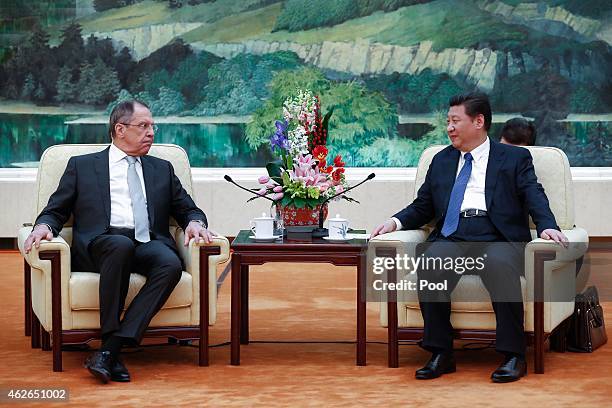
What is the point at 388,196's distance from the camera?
9859 mm

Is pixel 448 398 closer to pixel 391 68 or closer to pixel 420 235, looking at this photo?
pixel 420 235

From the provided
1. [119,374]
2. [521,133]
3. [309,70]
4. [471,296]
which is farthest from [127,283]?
[309,70]

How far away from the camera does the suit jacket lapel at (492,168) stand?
17.3 feet

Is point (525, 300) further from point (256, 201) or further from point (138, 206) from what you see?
point (256, 201)

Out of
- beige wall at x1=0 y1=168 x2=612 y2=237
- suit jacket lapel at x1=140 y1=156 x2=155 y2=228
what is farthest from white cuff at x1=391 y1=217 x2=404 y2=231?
beige wall at x1=0 y1=168 x2=612 y2=237

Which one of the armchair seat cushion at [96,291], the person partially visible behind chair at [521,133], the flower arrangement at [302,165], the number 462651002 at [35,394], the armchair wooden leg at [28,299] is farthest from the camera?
the person partially visible behind chair at [521,133]

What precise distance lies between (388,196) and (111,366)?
530 cm

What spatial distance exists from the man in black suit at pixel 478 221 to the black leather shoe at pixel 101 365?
133cm

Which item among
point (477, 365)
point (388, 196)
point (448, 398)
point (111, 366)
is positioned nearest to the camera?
point (448, 398)

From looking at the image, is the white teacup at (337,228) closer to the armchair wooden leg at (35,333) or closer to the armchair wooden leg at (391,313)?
the armchair wooden leg at (391,313)

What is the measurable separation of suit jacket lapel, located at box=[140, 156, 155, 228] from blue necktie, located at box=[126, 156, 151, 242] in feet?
0.08

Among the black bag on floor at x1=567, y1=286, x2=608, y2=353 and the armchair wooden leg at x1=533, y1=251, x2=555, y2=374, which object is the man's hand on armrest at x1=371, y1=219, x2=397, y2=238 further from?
the black bag on floor at x1=567, y1=286, x2=608, y2=353

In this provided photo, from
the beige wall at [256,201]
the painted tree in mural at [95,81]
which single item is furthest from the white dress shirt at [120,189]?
the painted tree in mural at [95,81]

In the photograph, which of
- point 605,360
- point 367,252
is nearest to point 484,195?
point 367,252
